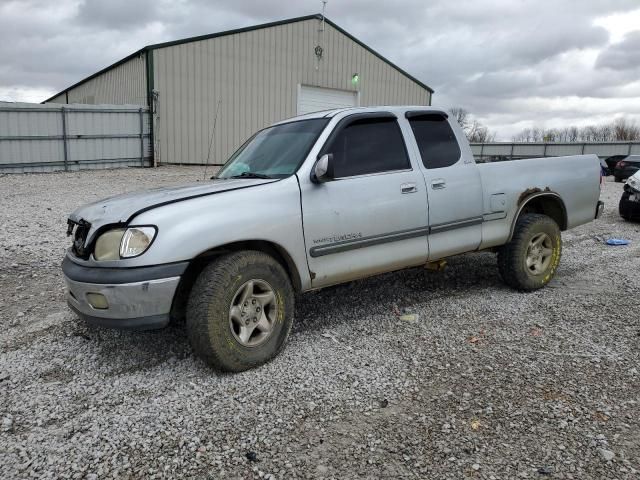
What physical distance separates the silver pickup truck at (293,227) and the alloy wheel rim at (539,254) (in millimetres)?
17

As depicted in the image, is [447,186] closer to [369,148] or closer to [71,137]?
[369,148]

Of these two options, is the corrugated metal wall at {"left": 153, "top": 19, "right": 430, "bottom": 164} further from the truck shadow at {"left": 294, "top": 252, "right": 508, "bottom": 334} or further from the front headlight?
the front headlight

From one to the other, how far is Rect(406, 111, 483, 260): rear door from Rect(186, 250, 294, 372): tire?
1.56 m

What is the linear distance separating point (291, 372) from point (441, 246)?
1.84m

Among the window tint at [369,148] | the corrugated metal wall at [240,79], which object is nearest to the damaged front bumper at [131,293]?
the window tint at [369,148]

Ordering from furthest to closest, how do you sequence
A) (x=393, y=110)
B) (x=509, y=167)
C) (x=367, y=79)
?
(x=367, y=79)
(x=509, y=167)
(x=393, y=110)

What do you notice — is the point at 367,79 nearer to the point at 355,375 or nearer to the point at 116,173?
the point at 116,173

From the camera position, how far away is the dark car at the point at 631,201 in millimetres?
9922

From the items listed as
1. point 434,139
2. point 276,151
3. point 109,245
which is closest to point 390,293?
point 434,139

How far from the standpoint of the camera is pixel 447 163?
177 inches

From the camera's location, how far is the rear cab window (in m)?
4.41

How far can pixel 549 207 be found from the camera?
17.9 ft

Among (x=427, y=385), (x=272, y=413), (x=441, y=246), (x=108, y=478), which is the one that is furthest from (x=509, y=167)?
(x=108, y=478)

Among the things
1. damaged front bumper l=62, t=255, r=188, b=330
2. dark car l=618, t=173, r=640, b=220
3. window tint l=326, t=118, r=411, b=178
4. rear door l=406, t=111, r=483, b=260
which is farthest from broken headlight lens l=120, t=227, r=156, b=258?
dark car l=618, t=173, r=640, b=220
